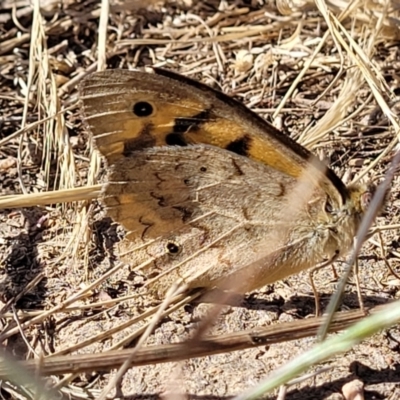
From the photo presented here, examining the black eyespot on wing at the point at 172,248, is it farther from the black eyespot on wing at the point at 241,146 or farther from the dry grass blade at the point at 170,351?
the dry grass blade at the point at 170,351

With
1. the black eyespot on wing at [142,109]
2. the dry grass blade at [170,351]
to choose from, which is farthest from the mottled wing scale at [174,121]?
the dry grass blade at [170,351]

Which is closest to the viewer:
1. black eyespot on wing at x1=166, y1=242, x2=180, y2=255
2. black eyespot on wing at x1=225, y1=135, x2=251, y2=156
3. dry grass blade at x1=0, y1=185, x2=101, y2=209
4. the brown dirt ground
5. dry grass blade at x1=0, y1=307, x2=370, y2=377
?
dry grass blade at x1=0, y1=307, x2=370, y2=377

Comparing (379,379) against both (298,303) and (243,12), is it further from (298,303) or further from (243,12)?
(243,12)

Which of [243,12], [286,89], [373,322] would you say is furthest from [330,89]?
[373,322]

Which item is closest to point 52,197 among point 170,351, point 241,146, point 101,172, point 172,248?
point 101,172

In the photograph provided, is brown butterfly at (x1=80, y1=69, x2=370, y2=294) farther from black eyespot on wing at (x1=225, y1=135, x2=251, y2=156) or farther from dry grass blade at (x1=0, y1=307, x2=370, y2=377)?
dry grass blade at (x1=0, y1=307, x2=370, y2=377)

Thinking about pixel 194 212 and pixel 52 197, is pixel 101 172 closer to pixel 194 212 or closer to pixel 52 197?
pixel 52 197

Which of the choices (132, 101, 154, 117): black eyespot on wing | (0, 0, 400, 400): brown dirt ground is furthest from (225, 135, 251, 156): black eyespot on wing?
(0, 0, 400, 400): brown dirt ground
